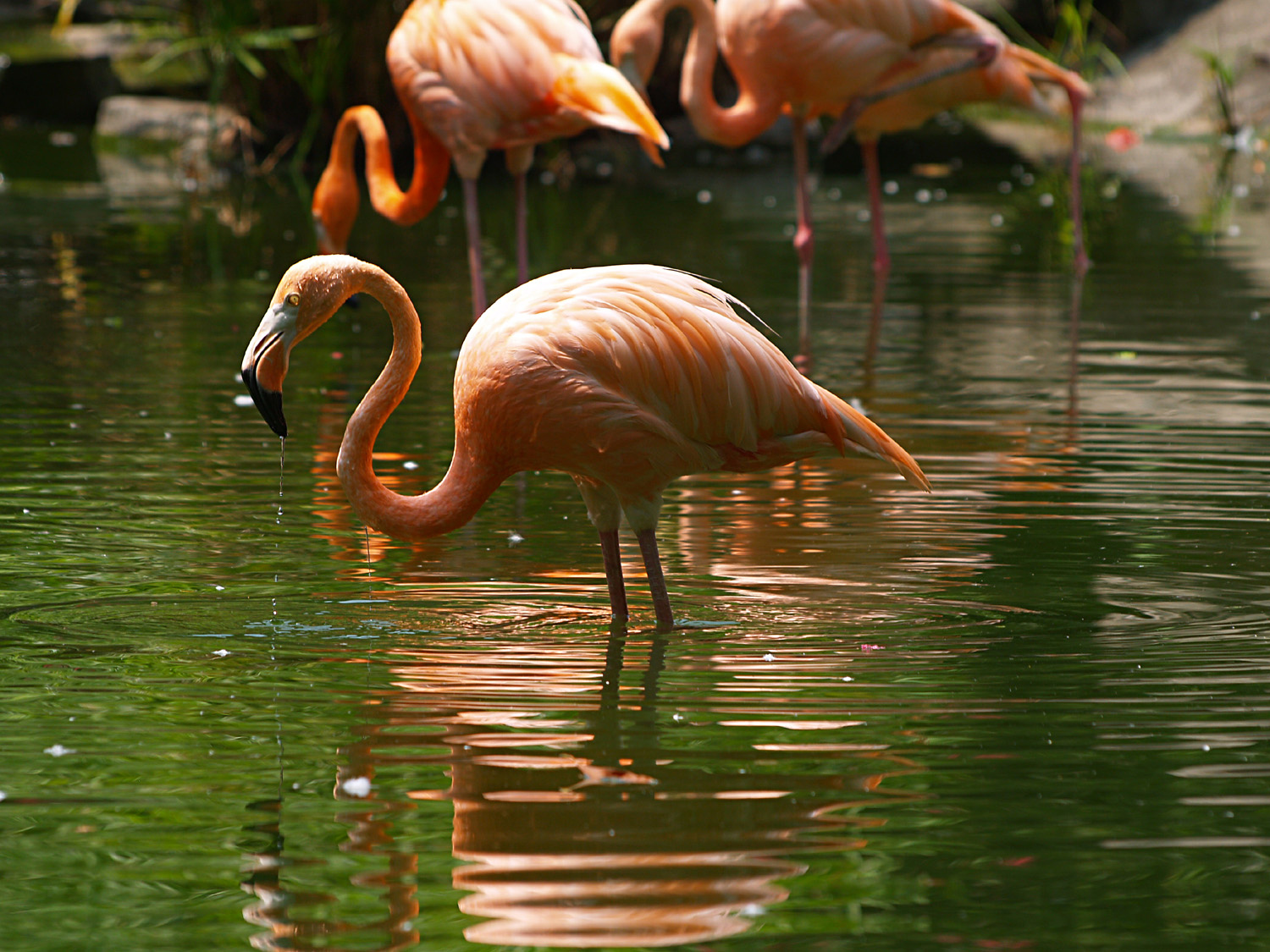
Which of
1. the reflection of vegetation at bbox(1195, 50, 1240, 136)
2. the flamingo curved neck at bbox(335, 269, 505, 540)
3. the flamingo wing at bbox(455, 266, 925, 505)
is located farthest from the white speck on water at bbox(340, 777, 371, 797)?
the reflection of vegetation at bbox(1195, 50, 1240, 136)

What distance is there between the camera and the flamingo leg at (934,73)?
907cm

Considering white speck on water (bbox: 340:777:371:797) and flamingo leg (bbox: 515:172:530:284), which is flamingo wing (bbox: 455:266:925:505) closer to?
white speck on water (bbox: 340:777:371:797)

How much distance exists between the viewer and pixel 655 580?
163 inches

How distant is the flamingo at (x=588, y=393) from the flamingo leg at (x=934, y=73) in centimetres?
510

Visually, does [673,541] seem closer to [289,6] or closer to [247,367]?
[247,367]

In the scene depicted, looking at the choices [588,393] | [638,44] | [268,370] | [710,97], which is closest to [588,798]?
[588,393]

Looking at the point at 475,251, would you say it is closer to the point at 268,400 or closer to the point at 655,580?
the point at 655,580

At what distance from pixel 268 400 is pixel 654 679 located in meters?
1.05

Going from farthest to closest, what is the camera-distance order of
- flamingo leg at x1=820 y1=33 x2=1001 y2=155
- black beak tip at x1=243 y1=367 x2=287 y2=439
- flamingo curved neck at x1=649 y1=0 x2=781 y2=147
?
flamingo leg at x1=820 y1=33 x2=1001 y2=155 < flamingo curved neck at x1=649 y1=0 x2=781 y2=147 < black beak tip at x1=243 y1=367 x2=287 y2=439

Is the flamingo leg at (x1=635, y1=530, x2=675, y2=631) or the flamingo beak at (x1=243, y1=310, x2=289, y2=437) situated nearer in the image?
the flamingo beak at (x1=243, y1=310, x2=289, y2=437)

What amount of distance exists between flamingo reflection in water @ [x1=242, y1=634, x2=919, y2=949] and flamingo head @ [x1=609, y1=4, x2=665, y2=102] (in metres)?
5.17

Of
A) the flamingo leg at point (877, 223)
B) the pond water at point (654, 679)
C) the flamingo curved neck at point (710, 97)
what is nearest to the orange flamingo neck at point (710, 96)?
the flamingo curved neck at point (710, 97)

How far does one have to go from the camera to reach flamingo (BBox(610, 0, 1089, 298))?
873 cm

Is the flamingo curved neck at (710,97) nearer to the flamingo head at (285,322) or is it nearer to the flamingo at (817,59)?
the flamingo at (817,59)
